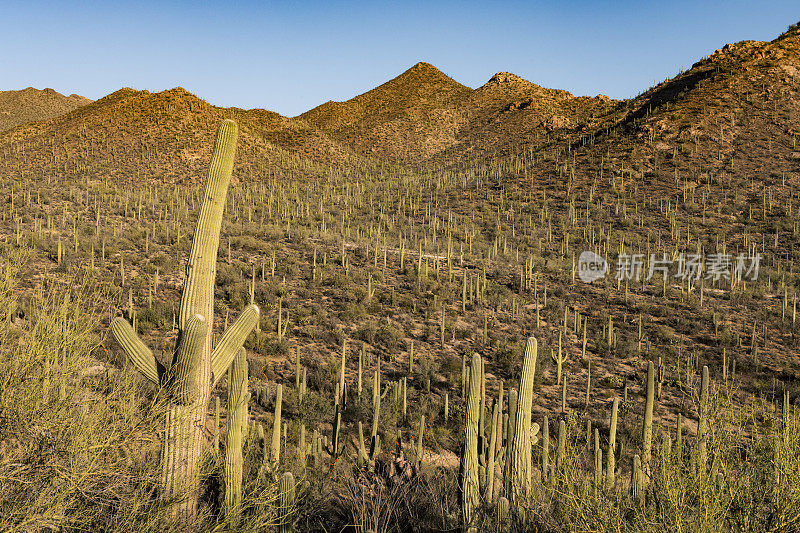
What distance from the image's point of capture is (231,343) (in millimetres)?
4516

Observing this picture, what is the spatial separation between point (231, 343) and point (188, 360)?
44 centimetres

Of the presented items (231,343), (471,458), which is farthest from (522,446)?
(231,343)

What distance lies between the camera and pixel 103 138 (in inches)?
1559

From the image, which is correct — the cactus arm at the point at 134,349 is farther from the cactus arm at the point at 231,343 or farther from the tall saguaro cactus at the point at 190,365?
the cactus arm at the point at 231,343

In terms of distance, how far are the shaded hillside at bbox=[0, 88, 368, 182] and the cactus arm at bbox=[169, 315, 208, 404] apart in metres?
34.3

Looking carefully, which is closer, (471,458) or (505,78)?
(471,458)

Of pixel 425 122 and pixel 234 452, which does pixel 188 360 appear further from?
pixel 425 122

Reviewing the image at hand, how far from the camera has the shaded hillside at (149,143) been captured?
3569cm

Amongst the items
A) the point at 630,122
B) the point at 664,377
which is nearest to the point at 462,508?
the point at 664,377

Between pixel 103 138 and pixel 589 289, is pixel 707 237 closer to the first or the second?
pixel 589 289

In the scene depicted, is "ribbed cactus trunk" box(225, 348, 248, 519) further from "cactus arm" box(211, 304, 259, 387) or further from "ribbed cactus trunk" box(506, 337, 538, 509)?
"ribbed cactus trunk" box(506, 337, 538, 509)

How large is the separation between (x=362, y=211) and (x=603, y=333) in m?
18.3

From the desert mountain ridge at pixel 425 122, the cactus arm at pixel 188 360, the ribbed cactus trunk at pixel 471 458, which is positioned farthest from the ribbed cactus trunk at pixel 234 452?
the desert mountain ridge at pixel 425 122

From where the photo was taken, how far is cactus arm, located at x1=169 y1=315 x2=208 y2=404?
4.08 metres
